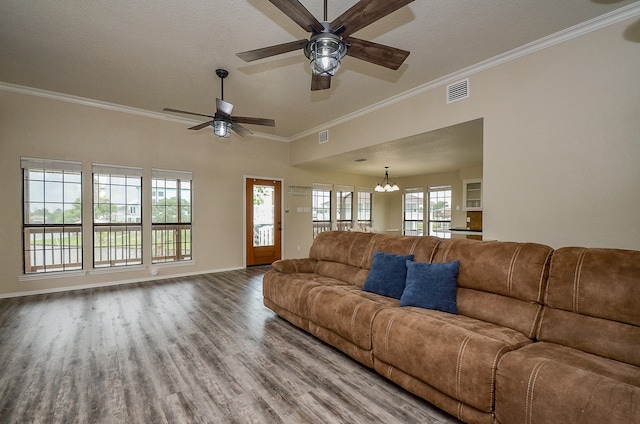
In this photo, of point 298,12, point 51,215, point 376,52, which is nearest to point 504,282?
point 376,52

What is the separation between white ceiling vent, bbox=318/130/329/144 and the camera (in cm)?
609

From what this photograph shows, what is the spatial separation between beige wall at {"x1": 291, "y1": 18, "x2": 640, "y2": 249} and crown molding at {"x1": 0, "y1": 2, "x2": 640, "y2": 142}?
0.20ft

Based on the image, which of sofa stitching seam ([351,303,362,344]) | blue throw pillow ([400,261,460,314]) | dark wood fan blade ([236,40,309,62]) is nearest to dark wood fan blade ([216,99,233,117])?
dark wood fan blade ([236,40,309,62])

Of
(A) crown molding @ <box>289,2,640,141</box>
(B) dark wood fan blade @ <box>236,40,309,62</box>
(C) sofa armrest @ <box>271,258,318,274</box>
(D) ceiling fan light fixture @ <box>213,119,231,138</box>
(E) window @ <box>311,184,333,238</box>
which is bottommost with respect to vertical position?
(C) sofa armrest @ <box>271,258,318,274</box>

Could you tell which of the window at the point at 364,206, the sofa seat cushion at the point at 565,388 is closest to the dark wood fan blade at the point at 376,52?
the sofa seat cushion at the point at 565,388

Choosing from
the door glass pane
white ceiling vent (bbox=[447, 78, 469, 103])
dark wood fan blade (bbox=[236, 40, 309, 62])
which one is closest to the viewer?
dark wood fan blade (bbox=[236, 40, 309, 62])

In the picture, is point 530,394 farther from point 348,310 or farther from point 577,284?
point 348,310

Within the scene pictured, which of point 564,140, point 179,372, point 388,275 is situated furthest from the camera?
point 564,140

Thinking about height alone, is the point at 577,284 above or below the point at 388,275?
above

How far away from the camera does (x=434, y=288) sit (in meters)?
2.46

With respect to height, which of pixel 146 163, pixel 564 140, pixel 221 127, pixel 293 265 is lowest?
pixel 293 265

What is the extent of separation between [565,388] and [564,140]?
264cm

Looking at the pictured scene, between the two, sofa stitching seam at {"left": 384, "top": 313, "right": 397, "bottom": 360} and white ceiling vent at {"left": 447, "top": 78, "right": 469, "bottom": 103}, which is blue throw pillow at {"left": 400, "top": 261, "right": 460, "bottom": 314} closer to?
sofa stitching seam at {"left": 384, "top": 313, "right": 397, "bottom": 360}

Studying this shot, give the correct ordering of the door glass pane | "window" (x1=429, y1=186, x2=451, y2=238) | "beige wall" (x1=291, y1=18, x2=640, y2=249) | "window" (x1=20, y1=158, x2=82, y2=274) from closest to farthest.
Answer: "beige wall" (x1=291, y1=18, x2=640, y2=249) → "window" (x1=20, y1=158, x2=82, y2=274) → the door glass pane → "window" (x1=429, y1=186, x2=451, y2=238)
